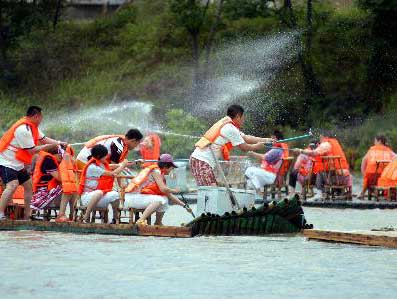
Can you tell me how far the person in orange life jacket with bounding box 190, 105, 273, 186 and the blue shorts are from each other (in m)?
2.24

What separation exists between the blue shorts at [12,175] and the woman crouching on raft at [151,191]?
1.40 metres

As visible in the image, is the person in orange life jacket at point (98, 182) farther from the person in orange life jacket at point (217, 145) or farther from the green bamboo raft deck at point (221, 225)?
the person in orange life jacket at point (217, 145)

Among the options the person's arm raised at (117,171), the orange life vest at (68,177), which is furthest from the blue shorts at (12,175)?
the person's arm raised at (117,171)

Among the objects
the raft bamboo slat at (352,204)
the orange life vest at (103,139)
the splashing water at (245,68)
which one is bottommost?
the raft bamboo slat at (352,204)

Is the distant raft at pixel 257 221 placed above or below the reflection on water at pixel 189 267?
above

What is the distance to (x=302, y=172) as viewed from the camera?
28.5m

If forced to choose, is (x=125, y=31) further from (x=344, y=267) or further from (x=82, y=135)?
(x=344, y=267)

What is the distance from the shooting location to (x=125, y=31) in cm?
5878

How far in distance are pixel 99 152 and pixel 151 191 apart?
85 cm

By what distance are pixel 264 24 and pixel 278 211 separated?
3500cm

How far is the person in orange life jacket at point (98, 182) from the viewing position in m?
19.3

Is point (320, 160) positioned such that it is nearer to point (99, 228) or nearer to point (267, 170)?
point (267, 170)

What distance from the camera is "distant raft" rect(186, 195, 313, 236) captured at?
1903 cm

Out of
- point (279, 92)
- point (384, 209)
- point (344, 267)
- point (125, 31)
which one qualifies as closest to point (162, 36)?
point (125, 31)
